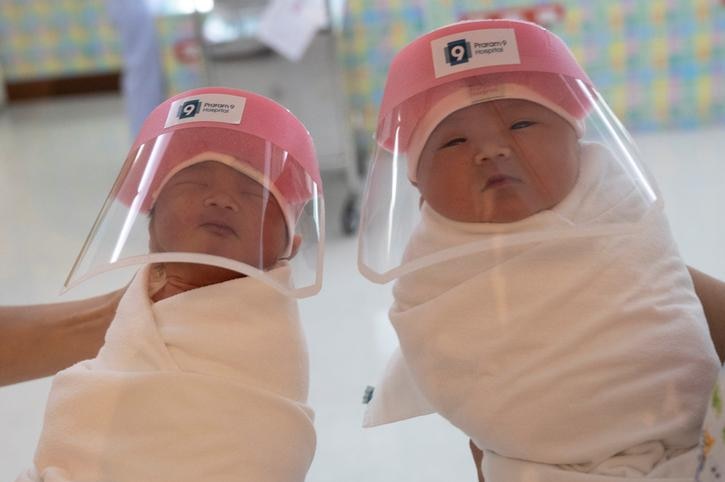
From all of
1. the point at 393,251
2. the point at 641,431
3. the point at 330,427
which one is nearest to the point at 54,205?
the point at 330,427

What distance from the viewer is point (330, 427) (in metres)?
1.26

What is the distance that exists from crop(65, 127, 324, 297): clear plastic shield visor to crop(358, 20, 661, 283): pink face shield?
2.7 inches

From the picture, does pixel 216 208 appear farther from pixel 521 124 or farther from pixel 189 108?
pixel 521 124

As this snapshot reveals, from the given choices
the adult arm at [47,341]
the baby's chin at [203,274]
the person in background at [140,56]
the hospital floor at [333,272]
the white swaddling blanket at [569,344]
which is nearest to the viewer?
the white swaddling blanket at [569,344]

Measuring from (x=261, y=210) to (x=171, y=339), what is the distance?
144 mm

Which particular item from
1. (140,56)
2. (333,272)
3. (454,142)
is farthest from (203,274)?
(140,56)

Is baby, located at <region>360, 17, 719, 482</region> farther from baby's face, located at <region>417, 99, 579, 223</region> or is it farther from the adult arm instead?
the adult arm

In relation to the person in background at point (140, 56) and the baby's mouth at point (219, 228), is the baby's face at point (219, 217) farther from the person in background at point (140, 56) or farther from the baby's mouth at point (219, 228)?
the person in background at point (140, 56)

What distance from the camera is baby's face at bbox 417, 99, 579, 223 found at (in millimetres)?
776

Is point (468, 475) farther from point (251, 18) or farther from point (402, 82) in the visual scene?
point (251, 18)

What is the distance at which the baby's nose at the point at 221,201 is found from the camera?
2.61ft

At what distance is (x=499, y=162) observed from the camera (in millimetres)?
775

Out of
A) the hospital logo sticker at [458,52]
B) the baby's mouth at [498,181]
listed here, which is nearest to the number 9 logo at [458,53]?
the hospital logo sticker at [458,52]

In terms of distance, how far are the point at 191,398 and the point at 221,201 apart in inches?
7.0
